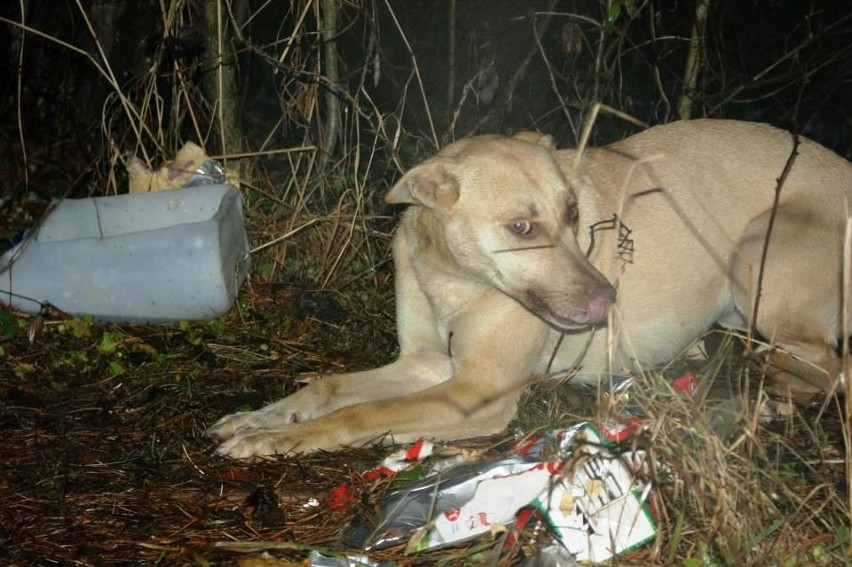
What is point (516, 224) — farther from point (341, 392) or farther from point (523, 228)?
point (341, 392)

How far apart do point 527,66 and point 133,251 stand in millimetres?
2435

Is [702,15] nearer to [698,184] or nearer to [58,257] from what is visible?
[698,184]

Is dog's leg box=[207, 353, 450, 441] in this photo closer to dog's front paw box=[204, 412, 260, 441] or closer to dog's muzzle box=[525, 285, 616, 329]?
dog's front paw box=[204, 412, 260, 441]

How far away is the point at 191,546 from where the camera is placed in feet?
10.1

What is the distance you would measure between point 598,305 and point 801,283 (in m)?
1.13

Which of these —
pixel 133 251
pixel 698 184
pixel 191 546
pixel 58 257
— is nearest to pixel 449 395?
pixel 191 546

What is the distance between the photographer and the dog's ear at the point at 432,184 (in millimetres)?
3867

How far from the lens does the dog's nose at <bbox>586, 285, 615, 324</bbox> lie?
3.57 meters

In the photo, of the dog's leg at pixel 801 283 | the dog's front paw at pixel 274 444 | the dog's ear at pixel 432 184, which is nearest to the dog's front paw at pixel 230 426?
the dog's front paw at pixel 274 444

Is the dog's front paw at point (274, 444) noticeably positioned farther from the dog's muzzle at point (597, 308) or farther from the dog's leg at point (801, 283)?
the dog's leg at point (801, 283)

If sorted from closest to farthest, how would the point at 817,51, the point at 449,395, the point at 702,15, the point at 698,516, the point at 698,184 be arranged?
the point at 698,516, the point at 449,395, the point at 698,184, the point at 702,15, the point at 817,51

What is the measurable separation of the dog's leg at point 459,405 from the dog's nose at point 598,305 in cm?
36

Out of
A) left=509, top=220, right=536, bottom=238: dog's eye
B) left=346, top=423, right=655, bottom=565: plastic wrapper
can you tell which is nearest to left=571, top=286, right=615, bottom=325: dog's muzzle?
left=509, top=220, right=536, bottom=238: dog's eye

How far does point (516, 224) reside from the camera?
3732 millimetres
